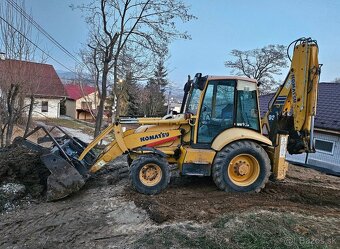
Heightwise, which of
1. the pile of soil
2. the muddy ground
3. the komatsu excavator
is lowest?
the muddy ground

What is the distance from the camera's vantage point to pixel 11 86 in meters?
9.20

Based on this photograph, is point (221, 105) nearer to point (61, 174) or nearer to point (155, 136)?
point (155, 136)

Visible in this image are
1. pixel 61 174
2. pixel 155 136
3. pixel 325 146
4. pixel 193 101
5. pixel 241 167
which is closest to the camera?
pixel 61 174

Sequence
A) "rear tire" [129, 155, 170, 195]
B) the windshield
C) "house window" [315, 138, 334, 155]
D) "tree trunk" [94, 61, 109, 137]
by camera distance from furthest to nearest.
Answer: "tree trunk" [94, 61, 109, 137]
"house window" [315, 138, 334, 155]
the windshield
"rear tire" [129, 155, 170, 195]

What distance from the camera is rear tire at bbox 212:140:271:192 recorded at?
245 inches

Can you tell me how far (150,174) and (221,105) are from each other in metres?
1.99

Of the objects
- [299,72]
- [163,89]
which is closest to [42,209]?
[299,72]

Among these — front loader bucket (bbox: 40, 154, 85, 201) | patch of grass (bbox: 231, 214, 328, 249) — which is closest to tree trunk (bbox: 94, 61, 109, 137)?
front loader bucket (bbox: 40, 154, 85, 201)

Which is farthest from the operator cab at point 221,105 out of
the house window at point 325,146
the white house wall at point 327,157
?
the house window at point 325,146

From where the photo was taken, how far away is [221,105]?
644 cm

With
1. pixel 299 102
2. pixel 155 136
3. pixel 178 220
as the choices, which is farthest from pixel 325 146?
pixel 178 220

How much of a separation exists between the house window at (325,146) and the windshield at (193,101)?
9.03 metres

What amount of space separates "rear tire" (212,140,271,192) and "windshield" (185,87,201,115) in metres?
1.11

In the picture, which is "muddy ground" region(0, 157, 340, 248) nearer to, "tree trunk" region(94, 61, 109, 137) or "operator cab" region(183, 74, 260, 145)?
"operator cab" region(183, 74, 260, 145)
